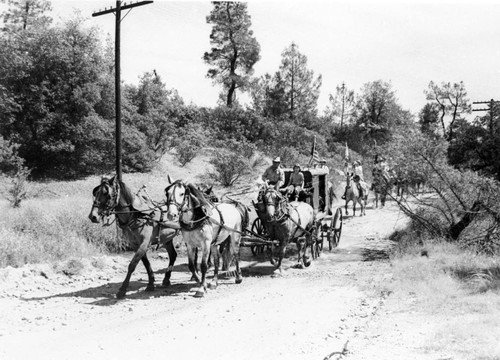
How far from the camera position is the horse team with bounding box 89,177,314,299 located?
9.17 m

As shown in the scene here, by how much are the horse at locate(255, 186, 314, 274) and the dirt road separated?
0.78m

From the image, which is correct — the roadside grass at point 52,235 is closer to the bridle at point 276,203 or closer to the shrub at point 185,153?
the bridle at point 276,203

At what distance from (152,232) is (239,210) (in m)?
2.40

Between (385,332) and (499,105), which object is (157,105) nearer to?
(499,105)

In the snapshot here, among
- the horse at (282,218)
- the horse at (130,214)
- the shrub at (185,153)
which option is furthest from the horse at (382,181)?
the shrub at (185,153)

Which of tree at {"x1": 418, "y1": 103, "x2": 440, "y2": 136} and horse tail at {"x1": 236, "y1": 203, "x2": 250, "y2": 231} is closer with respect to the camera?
horse tail at {"x1": 236, "y1": 203, "x2": 250, "y2": 231}

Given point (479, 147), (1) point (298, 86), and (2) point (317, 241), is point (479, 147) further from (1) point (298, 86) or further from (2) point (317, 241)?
(1) point (298, 86)

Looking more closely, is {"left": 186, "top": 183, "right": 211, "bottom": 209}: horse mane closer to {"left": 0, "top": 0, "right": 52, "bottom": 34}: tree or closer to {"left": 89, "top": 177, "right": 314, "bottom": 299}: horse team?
{"left": 89, "top": 177, "right": 314, "bottom": 299}: horse team

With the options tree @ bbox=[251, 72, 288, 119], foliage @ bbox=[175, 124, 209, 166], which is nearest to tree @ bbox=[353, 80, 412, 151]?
tree @ bbox=[251, 72, 288, 119]

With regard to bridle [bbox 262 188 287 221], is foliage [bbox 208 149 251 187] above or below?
above

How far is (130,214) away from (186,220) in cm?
127

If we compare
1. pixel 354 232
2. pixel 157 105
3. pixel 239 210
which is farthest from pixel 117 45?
pixel 157 105

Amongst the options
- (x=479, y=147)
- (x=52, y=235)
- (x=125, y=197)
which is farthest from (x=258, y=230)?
(x=479, y=147)

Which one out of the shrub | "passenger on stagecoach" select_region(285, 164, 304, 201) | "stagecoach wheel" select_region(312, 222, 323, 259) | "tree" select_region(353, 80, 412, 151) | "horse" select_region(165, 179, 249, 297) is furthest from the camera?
"tree" select_region(353, 80, 412, 151)
